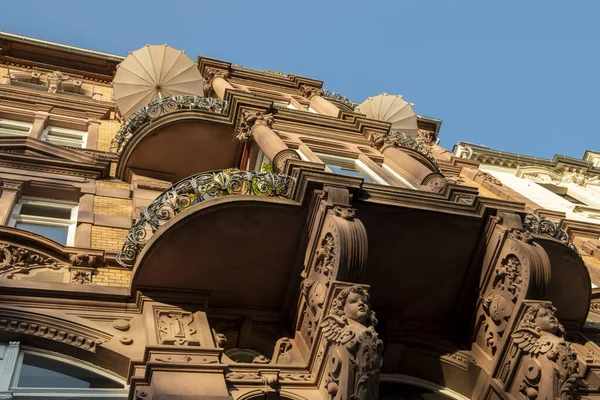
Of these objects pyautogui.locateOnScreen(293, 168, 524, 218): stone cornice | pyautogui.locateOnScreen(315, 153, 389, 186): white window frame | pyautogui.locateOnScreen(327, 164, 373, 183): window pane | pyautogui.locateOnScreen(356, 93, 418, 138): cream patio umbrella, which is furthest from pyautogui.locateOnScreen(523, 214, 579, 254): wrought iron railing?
pyautogui.locateOnScreen(356, 93, 418, 138): cream patio umbrella

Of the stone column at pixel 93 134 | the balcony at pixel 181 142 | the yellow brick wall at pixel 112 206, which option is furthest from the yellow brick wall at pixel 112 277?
the stone column at pixel 93 134

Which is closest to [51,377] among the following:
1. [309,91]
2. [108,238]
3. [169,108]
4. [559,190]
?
[108,238]

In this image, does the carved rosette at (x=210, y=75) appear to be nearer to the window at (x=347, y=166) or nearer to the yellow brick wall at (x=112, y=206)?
the yellow brick wall at (x=112, y=206)

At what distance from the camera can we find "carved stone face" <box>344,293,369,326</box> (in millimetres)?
7586

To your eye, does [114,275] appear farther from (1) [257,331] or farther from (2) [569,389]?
(2) [569,389]

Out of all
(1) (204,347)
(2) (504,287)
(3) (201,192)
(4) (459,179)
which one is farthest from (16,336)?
(4) (459,179)

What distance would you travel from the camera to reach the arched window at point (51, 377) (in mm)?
7262

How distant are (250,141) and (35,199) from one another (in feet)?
14.5

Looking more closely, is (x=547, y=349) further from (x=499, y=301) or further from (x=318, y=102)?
(x=318, y=102)

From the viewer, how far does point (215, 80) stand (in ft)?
66.6

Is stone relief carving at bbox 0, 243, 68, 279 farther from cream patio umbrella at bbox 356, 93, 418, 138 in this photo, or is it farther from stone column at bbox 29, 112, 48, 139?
cream patio umbrella at bbox 356, 93, 418, 138

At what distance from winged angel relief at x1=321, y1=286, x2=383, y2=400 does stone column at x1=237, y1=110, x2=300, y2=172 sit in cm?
363

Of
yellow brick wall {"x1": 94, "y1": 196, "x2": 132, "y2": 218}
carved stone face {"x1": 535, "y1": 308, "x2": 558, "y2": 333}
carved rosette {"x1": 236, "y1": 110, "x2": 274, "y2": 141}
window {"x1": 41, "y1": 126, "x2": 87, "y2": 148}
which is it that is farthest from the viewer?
window {"x1": 41, "y1": 126, "x2": 87, "y2": 148}

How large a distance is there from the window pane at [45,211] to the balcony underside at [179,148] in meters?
2.21
